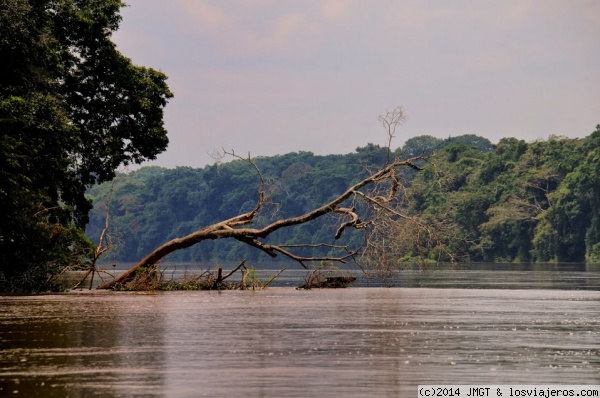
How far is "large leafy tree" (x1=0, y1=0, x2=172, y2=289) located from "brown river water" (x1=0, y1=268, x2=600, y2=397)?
4662 mm

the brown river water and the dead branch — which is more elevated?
the dead branch

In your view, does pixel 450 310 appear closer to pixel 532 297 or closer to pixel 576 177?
pixel 532 297

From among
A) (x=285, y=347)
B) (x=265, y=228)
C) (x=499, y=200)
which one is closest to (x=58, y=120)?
(x=265, y=228)

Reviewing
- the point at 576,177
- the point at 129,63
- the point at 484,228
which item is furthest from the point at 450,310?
the point at 484,228

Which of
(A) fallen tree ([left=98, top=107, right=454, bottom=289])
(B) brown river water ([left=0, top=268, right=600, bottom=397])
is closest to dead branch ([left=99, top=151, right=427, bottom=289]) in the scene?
(A) fallen tree ([left=98, top=107, right=454, bottom=289])

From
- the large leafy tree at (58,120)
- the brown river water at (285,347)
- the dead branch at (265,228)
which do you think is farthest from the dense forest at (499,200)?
the brown river water at (285,347)

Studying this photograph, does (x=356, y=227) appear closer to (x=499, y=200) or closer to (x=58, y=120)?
(x=58, y=120)

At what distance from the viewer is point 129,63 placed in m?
48.4

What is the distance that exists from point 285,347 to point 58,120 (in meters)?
22.1

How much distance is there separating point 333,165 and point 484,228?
71697mm

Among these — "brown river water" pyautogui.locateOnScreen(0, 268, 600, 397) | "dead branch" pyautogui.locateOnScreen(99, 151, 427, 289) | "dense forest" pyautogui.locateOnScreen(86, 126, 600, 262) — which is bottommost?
"brown river water" pyautogui.locateOnScreen(0, 268, 600, 397)

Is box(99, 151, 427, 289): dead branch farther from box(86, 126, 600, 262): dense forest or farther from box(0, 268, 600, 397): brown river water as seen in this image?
box(86, 126, 600, 262): dense forest

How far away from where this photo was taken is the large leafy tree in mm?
37469

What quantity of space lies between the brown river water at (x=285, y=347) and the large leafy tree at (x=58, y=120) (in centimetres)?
466
